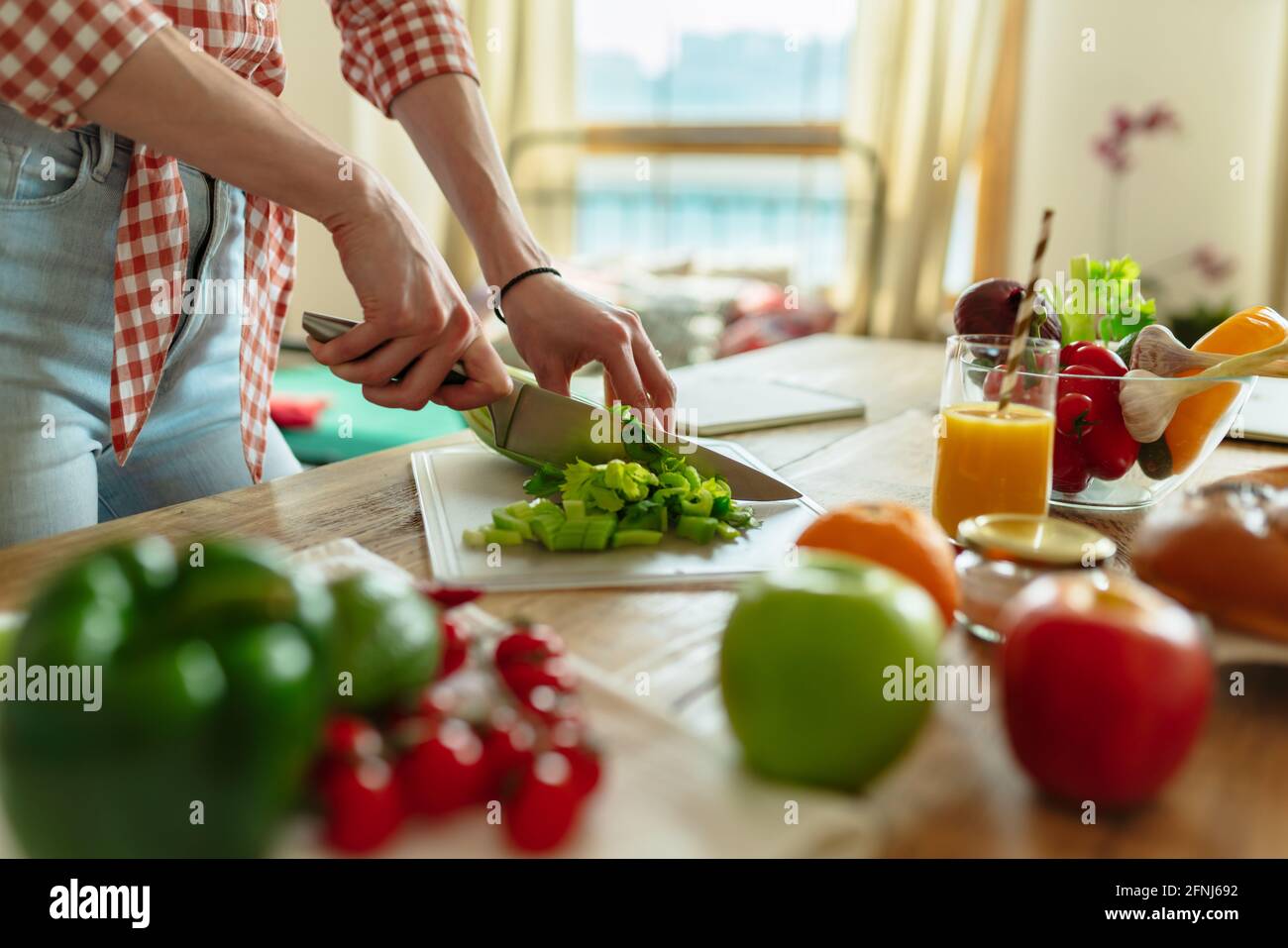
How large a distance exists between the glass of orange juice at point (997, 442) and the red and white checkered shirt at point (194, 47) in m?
0.68

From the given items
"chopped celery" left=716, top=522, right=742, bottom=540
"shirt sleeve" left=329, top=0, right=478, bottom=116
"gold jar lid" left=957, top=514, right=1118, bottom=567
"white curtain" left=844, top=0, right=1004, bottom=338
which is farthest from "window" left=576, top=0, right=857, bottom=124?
"gold jar lid" left=957, top=514, right=1118, bottom=567

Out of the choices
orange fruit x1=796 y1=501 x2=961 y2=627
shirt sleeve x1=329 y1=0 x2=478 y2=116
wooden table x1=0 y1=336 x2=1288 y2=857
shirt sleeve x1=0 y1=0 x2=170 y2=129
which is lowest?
wooden table x1=0 y1=336 x2=1288 y2=857

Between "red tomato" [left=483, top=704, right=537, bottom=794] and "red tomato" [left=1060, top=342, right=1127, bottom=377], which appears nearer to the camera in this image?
"red tomato" [left=483, top=704, right=537, bottom=794]

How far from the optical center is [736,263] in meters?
3.87

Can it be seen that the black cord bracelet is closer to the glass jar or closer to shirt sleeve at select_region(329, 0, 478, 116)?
shirt sleeve at select_region(329, 0, 478, 116)

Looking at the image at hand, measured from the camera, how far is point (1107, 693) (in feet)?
1.54

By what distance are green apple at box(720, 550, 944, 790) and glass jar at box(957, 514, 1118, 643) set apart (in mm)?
162

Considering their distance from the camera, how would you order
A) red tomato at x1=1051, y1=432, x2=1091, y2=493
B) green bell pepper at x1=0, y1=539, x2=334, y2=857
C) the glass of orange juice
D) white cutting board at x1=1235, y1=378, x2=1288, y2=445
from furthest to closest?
white cutting board at x1=1235, y1=378, x2=1288, y2=445
red tomato at x1=1051, y1=432, x2=1091, y2=493
the glass of orange juice
green bell pepper at x1=0, y1=539, x2=334, y2=857

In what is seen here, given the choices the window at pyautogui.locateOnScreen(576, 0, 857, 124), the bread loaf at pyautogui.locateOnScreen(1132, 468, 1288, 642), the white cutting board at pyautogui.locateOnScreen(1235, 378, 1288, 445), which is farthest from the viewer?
the window at pyautogui.locateOnScreen(576, 0, 857, 124)

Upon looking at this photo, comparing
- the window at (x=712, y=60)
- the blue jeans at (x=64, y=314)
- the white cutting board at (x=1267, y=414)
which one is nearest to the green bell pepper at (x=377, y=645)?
the blue jeans at (x=64, y=314)

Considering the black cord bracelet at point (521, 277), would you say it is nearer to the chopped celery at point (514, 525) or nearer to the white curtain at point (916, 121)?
the chopped celery at point (514, 525)

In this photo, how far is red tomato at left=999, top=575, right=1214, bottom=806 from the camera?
1.54ft
